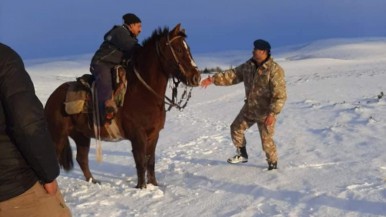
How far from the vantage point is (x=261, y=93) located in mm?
6715

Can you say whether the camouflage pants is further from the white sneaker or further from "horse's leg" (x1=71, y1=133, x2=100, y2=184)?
"horse's leg" (x1=71, y1=133, x2=100, y2=184)

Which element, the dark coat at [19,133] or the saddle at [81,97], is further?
the saddle at [81,97]

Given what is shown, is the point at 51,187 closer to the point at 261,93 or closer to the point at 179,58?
the point at 179,58

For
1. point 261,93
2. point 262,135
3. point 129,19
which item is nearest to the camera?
point 129,19

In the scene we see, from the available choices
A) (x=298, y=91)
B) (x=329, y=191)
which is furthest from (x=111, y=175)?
(x=298, y=91)

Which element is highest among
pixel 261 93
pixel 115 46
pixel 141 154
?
pixel 115 46

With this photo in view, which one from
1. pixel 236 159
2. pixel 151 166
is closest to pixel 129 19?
pixel 151 166

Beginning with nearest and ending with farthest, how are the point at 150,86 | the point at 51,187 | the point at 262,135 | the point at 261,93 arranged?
the point at 51,187
the point at 150,86
the point at 261,93
the point at 262,135

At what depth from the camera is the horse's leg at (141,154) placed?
21.1 ft

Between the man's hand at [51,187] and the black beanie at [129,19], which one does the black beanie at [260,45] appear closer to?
the black beanie at [129,19]

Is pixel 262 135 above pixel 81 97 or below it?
below

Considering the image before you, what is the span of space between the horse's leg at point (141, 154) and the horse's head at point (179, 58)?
3.02 ft

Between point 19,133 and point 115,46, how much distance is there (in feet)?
12.9

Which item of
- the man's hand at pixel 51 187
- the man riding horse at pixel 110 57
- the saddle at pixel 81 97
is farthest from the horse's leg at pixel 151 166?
the man's hand at pixel 51 187
